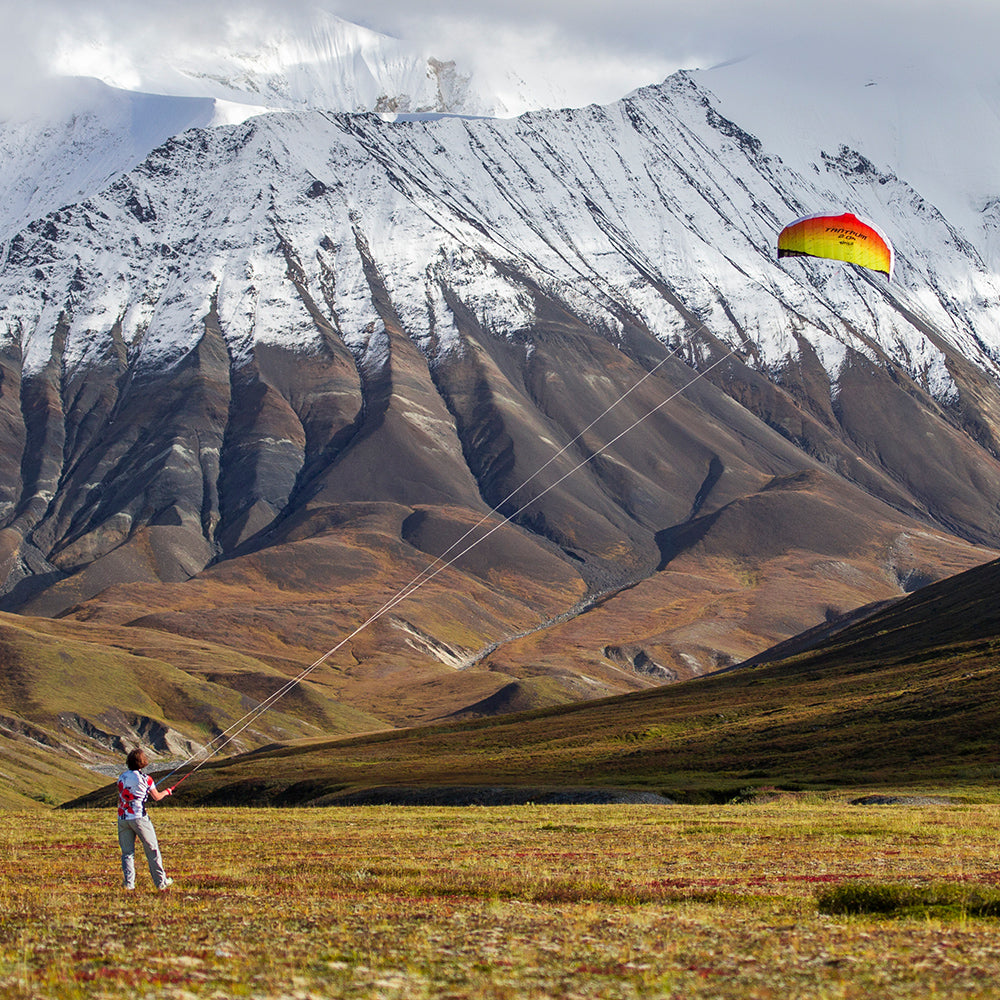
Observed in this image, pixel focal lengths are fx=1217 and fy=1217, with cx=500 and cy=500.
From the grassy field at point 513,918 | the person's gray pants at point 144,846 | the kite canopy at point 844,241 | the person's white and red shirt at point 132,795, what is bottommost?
the grassy field at point 513,918

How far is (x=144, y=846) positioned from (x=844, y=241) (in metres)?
47.7

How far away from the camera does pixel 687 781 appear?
64.1 meters

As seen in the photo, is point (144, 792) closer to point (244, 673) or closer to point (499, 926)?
→ point (499, 926)

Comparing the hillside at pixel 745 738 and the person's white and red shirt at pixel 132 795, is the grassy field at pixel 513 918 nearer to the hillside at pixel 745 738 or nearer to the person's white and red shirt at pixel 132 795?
the person's white and red shirt at pixel 132 795

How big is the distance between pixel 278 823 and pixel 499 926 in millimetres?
26151

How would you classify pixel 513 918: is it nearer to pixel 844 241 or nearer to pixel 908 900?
pixel 908 900

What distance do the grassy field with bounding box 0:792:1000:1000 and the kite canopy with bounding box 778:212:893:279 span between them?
3228 centimetres

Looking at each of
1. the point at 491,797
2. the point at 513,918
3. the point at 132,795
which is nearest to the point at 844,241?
the point at 491,797

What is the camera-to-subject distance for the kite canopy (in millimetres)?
57281

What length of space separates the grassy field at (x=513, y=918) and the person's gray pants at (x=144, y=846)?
598 mm

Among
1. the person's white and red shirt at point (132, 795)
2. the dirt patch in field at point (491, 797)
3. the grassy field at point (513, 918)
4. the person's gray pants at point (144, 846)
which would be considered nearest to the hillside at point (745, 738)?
the dirt patch in field at point (491, 797)

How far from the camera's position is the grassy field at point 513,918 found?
12016mm

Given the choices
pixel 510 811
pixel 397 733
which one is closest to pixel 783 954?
pixel 510 811

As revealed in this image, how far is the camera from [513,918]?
16.1 m
